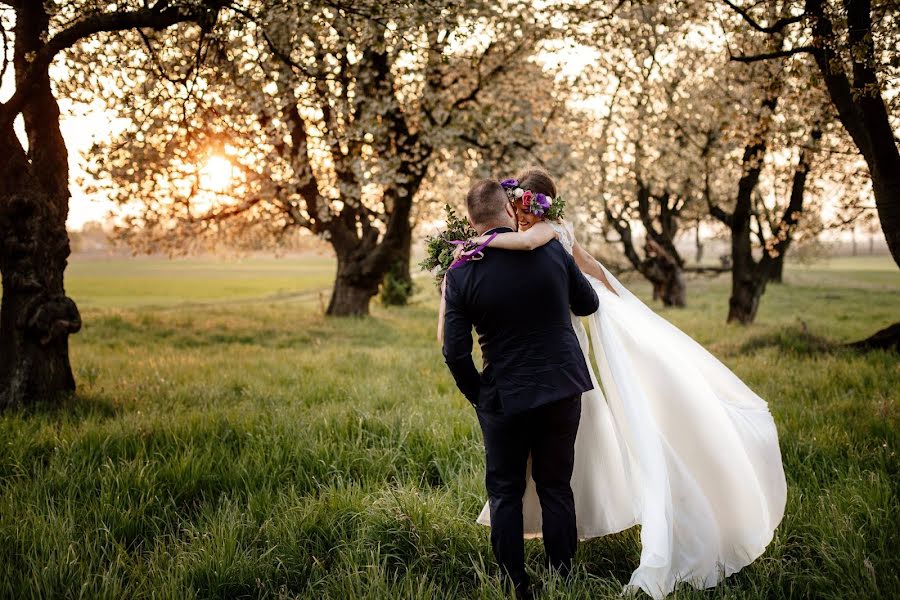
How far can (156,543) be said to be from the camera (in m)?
4.46

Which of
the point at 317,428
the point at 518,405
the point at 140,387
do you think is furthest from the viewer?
the point at 140,387

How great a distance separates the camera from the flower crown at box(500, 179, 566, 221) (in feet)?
12.9

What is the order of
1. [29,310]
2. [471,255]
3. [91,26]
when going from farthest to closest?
[29,310]
[91,26]
[471,255]

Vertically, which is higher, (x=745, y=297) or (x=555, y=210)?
(x=555, y=210)

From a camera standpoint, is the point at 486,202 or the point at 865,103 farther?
the point at 865,103

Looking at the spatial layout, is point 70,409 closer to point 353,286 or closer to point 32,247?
point 32,247

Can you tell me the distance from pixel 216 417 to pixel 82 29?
16.5 feet

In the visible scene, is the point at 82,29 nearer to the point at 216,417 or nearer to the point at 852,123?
the point at 216,417

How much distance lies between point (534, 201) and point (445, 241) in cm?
64

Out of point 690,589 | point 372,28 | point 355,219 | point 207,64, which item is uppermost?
point 372,28

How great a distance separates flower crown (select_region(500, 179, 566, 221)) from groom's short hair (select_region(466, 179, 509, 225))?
16 centimetres

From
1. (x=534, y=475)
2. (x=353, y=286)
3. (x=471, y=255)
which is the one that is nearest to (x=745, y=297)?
(x=353, y=286)

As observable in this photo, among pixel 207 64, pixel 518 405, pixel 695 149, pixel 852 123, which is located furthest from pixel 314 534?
pixel 695 149

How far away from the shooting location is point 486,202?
378 centimetres
